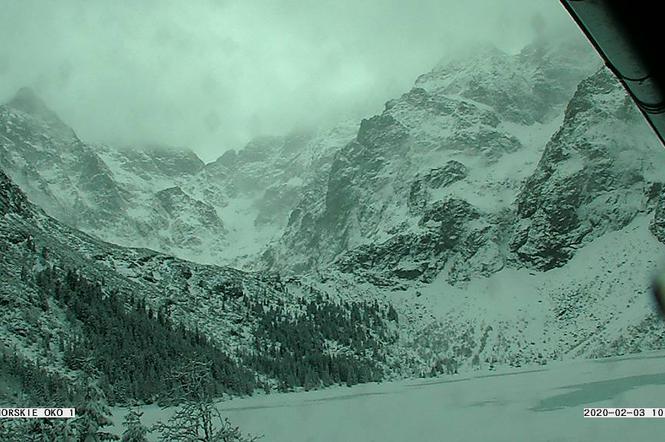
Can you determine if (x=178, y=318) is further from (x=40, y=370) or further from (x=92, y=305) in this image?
(x=40, y=370)

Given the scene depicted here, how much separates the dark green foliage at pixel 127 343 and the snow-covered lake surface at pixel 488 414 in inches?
869

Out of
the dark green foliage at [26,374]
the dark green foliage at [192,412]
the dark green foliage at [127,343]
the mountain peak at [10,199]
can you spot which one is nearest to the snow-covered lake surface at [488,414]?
the dark green foliage at [26,374]

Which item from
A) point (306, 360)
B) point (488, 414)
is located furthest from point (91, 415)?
point (306, 360)

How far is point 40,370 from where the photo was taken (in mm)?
115562

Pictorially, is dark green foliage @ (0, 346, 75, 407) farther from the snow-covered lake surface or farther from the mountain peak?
the mountain peak

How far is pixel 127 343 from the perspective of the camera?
15112cm

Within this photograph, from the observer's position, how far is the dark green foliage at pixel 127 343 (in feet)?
449

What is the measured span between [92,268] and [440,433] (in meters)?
151

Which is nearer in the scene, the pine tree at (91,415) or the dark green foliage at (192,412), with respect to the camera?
the dark green foliage at (192,412)

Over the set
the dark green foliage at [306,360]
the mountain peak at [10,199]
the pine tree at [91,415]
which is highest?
the mountain peak at [10,199]

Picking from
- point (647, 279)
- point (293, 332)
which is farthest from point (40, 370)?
point (647, 279)

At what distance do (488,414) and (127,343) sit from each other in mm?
101773

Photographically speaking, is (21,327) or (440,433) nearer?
(440,433)

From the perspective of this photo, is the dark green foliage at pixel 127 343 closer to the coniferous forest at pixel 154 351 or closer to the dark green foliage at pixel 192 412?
the coniferous forest at pixel 154 351
